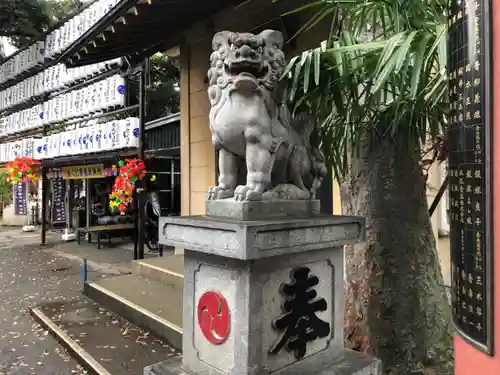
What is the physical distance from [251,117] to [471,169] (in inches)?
55.8

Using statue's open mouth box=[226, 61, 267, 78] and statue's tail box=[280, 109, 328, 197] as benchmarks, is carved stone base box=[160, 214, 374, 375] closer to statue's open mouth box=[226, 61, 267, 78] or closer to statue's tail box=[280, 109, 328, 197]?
statue's tail box=[280, 109, 328, 197]

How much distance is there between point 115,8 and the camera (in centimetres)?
664

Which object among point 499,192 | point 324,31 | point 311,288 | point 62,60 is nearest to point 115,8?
point 62,60

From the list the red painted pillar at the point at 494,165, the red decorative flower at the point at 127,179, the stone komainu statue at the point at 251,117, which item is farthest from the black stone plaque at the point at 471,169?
the red decorative flower at the point at 127,179

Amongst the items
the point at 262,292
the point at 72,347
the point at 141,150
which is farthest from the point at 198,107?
the point at 262,292

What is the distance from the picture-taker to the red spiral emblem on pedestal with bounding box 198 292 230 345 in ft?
8.59

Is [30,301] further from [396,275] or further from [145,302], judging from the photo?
[396,275]

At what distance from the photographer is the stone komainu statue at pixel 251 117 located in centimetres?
262

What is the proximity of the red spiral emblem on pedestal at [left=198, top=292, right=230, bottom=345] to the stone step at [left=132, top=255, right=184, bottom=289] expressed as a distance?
11.6ft

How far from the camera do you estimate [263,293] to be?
8.41 ft

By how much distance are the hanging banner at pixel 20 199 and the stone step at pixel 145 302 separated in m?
13.9

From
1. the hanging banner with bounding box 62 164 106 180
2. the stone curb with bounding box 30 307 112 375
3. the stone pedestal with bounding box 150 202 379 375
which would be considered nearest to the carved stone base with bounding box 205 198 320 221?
the stone pedestal with bounding box 150 202 379 375

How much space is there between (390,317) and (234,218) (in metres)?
2.22

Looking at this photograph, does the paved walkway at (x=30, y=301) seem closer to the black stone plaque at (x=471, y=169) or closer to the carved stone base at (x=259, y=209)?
the carved stone base at (x=259, y=209)
